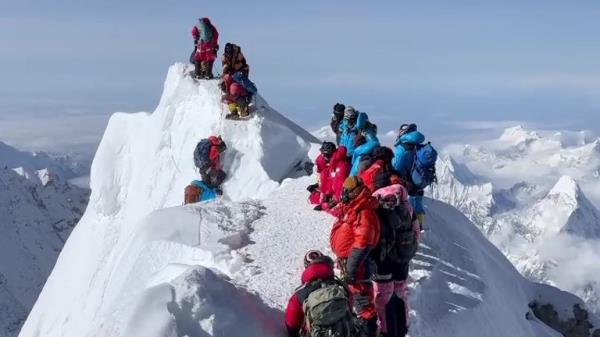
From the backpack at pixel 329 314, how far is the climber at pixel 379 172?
2.98 metres

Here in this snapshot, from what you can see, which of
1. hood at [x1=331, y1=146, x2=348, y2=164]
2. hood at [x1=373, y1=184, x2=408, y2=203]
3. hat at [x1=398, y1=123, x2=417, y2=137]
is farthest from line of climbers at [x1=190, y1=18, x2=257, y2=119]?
hood at [x1=373, y1=184, x2=408, y2=203]

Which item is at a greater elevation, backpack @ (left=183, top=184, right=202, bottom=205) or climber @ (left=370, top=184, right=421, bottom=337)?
climber @ (left=370, top=184, right=421, bottom=337)

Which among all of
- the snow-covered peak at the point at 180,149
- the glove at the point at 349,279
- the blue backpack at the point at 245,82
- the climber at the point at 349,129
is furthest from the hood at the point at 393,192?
the blue backpack at the point at 245,82

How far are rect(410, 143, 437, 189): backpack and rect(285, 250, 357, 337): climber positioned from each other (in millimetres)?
5190

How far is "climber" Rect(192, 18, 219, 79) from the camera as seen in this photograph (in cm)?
2883

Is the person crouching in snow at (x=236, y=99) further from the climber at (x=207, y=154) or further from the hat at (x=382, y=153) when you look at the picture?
the hat at (x=382, y=153)

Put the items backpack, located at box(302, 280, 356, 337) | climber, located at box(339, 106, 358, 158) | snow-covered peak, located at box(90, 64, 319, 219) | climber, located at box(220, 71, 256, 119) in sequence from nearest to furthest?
backpack, located at box(302, 280, 356, 337) → climber, located at box(339, 106, 358, 158) → snow-covered peak, located at box(90, 64, 319, 219) → climber, located at box(220, 71, 256, 119)

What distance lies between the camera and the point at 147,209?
3200 cm

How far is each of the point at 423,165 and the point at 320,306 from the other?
649cm

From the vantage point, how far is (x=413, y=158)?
15.5m

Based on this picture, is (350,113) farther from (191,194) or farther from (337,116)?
Result: (191,194)

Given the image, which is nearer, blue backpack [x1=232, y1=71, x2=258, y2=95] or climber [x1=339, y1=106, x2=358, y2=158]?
climber [x1=339, y1=106, x2=358, y2=158]

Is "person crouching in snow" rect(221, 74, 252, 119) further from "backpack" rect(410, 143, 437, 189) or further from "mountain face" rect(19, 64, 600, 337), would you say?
"backpack" rect(410, 143, 437, 189)

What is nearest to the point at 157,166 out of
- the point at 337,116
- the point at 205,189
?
the point at 205,189
